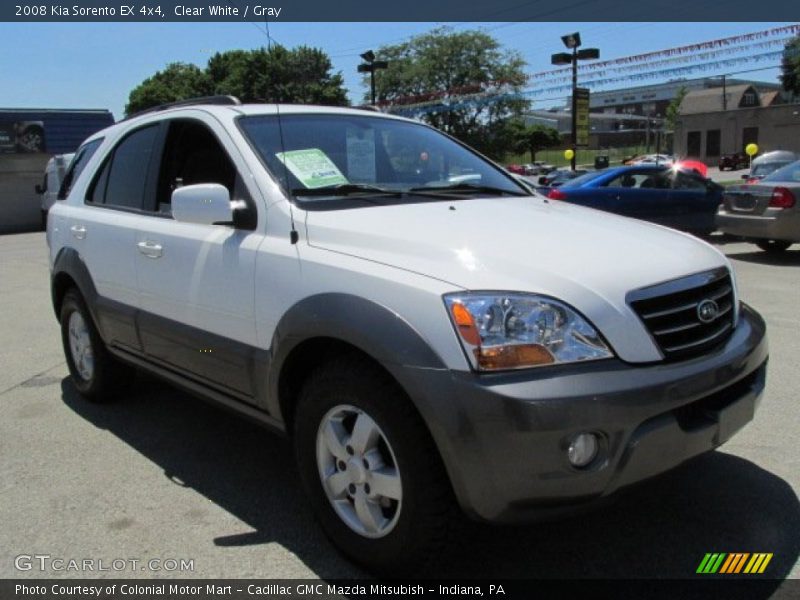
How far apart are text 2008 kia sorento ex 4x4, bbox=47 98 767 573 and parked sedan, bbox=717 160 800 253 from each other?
7528 mm

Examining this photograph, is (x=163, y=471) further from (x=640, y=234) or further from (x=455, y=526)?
(x=640, y=234)

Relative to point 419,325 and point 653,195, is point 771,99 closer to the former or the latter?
point 653,195

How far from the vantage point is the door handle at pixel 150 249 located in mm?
3713

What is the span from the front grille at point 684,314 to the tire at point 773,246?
29.9 ft

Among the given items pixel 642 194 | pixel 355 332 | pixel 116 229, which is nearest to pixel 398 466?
pixel 355 332

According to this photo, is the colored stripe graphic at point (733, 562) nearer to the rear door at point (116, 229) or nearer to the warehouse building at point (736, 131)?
the rear door at point (116, 229)

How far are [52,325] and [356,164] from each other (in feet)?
18.3

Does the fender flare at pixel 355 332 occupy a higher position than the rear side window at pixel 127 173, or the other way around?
the rear side window at pixel 127 173

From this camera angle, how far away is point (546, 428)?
7.28 feet

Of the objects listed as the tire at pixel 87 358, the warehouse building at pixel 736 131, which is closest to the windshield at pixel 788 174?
the tire at pixel 87 358

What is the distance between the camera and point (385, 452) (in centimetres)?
260

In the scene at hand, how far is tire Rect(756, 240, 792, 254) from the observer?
1087cm

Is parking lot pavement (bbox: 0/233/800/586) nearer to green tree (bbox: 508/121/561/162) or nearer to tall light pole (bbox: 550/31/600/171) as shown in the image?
tall light pole (bbox: 550/31/600/171)

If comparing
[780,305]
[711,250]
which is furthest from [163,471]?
[780,305]
